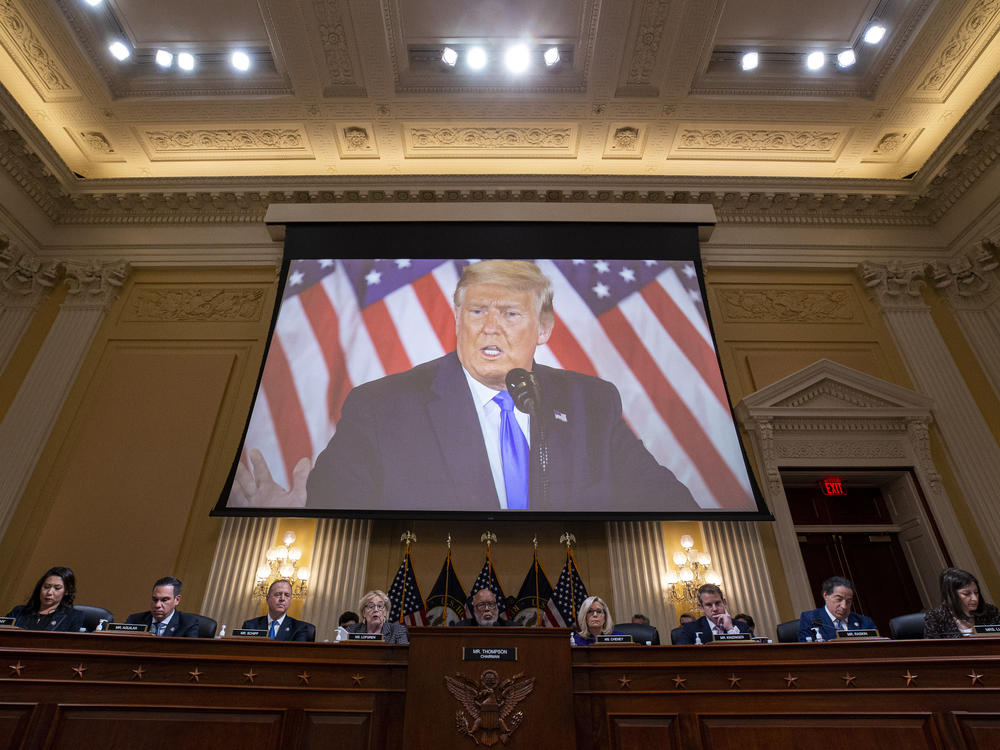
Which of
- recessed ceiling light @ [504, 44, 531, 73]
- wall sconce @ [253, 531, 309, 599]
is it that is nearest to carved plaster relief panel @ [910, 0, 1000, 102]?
recessed ceiling light @ [504, 44, 531, 73]

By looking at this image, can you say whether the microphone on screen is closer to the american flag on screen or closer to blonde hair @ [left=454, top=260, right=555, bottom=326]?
the american flag on screen

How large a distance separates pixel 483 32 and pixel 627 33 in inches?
64.7

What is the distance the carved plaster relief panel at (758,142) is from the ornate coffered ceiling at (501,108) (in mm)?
27

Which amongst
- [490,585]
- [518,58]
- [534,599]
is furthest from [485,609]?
[518,58]

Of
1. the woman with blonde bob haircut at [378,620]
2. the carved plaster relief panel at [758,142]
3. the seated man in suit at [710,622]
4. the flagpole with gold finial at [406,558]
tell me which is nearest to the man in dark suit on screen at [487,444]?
the flagpole with gold finial at [406,558]

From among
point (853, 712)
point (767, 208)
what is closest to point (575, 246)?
point (767, 208)

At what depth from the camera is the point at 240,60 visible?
680cm

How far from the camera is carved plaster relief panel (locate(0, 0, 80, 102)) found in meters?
6.19

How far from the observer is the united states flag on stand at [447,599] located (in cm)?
527

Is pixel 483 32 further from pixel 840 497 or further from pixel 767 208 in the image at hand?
pixel 840 497

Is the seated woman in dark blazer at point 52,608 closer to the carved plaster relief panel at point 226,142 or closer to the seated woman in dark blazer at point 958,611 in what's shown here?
the seated woman in dark blazer at point 958,611

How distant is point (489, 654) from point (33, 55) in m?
8.23

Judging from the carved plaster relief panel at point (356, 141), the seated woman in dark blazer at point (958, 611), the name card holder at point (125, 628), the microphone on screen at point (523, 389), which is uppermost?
the carved plaster relief panel at point (356, 141)

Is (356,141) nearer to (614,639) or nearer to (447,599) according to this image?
(447,599)
